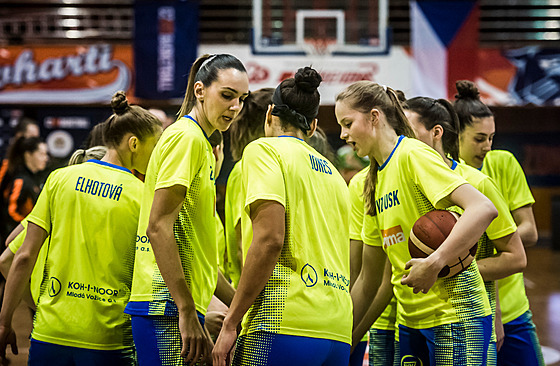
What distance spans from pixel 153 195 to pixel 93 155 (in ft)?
3.55

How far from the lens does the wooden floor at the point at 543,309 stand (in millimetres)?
6172

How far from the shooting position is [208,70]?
2.57m

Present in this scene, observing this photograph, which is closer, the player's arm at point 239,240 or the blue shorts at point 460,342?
the blue shorts at point 460,342

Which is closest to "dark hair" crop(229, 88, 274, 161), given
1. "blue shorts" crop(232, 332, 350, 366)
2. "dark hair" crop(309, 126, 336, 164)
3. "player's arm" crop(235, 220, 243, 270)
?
"dark hair" crop(309, 126, 336, 164)

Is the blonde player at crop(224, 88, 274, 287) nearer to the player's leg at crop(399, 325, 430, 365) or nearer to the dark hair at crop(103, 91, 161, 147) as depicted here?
the dark hair at crop(103, 91, 161, 147)

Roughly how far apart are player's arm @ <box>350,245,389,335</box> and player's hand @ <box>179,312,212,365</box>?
1069 mm

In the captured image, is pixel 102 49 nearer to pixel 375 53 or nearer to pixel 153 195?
pixel 375 53

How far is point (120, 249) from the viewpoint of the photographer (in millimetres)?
2828

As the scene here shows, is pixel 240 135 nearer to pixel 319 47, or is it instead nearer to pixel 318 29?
pixel 319 47

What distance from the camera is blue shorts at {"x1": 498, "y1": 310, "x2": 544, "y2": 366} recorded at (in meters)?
3.55

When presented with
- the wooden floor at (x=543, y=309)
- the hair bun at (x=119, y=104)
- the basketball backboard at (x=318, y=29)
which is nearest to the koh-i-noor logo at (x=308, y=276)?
the hair bun at (x=119, y=104)

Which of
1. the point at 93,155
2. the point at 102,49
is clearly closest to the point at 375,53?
the point at 102,49

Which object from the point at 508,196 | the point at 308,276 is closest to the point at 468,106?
the point at 508,196

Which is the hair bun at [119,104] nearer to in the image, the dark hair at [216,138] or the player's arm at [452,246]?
the dark hair at [216,138]
